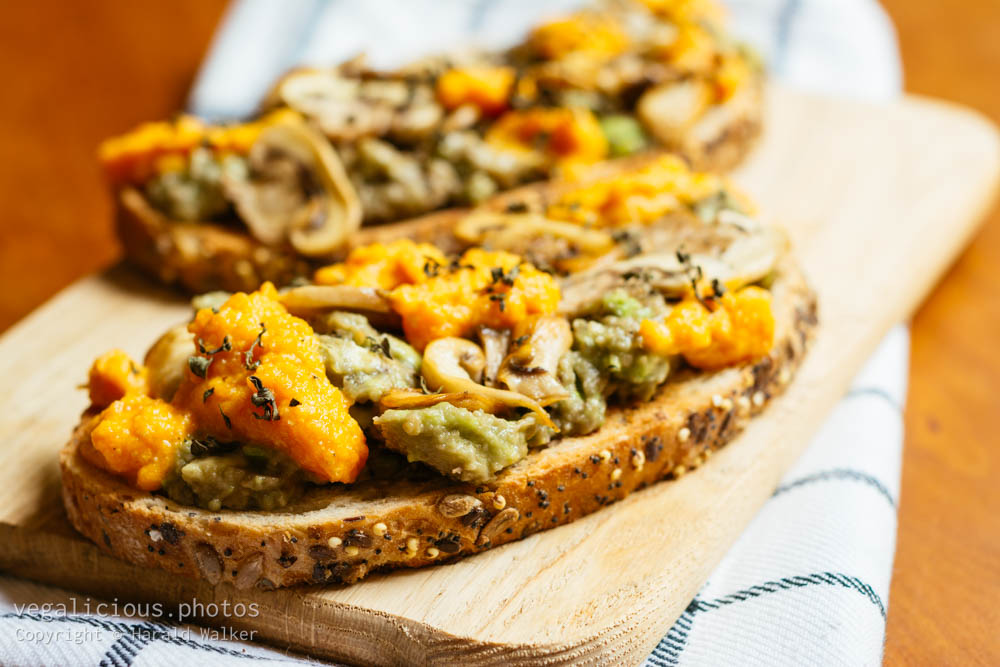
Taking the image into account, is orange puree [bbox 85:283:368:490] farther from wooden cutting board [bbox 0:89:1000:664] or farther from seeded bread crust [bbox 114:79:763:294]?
seeded bread crust [bbox 114:79:763:294]

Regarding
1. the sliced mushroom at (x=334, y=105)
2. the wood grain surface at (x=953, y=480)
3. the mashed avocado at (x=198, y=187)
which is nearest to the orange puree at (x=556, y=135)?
the sliced mushroom at (x=334, y=105)

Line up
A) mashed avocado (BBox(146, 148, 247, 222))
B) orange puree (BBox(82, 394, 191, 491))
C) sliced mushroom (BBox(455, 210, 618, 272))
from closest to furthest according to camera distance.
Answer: orange puree (BBox(82, 394, 191, 491)), sliced mushroom (BBox(455, 210, 618, 272)), mashed avocado (BBox(146, 148, 247, 222))

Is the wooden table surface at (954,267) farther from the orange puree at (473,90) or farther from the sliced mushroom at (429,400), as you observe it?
the orange puree at (473,90)

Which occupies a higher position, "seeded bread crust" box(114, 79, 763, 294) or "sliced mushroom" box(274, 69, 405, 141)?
"sliced mushroom" box(274, 69, 405, 141)

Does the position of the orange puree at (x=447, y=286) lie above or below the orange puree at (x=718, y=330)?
above

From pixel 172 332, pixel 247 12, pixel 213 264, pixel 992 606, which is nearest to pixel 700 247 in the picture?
pixel 992 606

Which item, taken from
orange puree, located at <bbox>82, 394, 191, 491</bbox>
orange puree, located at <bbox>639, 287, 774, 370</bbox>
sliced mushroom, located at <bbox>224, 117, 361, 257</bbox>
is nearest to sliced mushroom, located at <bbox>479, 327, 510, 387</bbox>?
orange puree, located at <bbox>639, 287, 774, 370</bbox>
